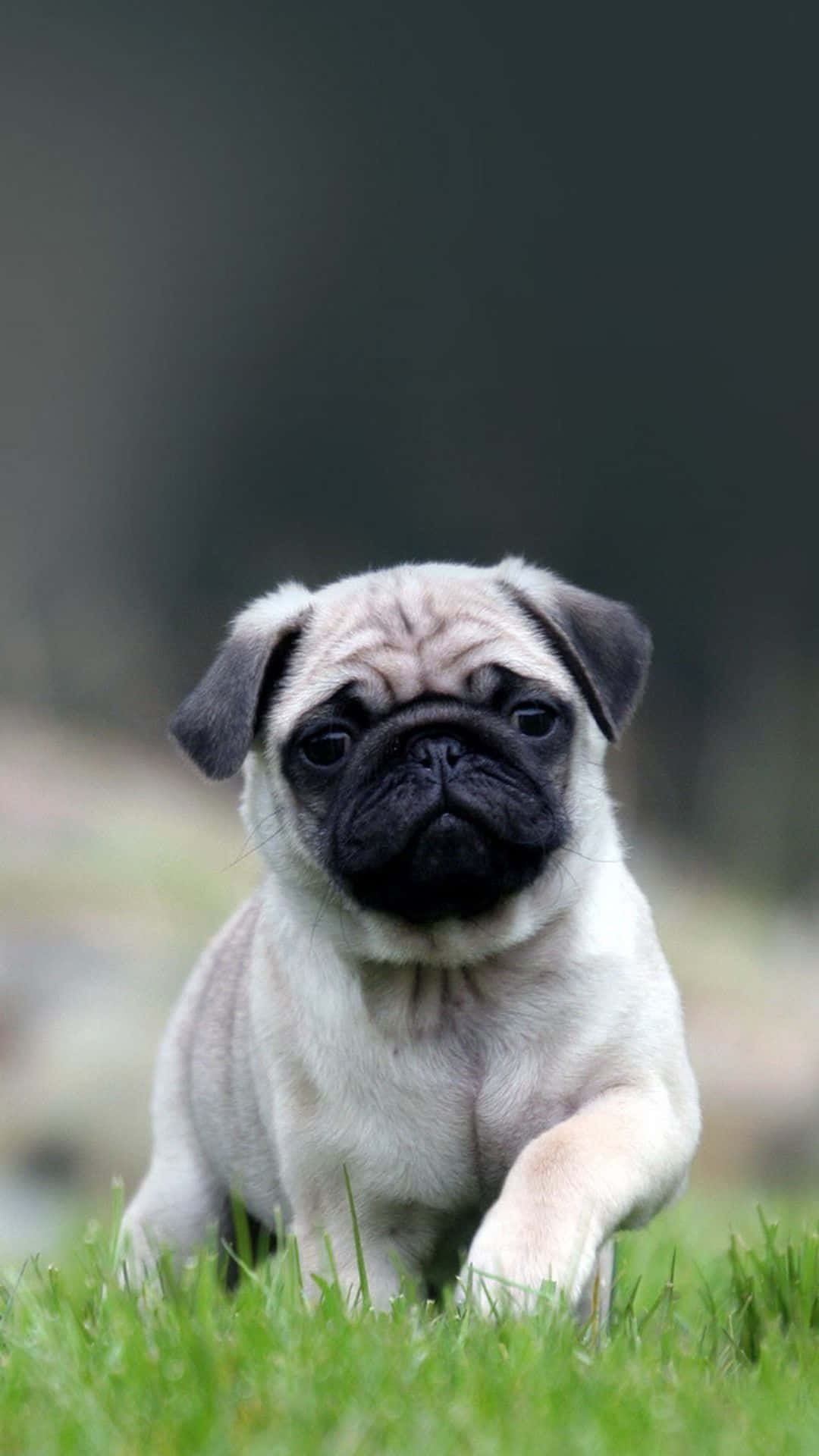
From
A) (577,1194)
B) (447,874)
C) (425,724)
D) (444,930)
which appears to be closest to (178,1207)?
(444,930)

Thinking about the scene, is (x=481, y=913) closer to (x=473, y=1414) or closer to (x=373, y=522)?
(x=473, y=1414)

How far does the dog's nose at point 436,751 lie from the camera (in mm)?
4387

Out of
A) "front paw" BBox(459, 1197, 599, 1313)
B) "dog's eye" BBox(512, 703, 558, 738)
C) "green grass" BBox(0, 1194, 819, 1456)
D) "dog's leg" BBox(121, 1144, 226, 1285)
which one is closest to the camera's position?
"green grass" BBox(0, 1194, 819, 1456)

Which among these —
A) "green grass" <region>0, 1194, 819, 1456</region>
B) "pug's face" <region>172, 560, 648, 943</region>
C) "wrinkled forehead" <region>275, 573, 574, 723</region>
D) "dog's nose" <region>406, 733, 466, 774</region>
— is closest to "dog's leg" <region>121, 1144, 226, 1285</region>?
"pug's face" <region>172, 560, 648, 943</region>

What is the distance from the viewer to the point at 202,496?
1037cm

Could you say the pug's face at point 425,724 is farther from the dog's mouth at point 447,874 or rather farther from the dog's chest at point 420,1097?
the dog's chest at point 420,1097

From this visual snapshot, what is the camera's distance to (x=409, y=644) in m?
4.73

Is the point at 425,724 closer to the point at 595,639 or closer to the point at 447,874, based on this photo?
the point at 447,874

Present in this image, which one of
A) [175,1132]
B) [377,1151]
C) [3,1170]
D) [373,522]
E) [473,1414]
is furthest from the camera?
[373,522]

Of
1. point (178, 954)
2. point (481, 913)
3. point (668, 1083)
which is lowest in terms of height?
point (178, 954)

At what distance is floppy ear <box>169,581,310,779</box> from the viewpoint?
15.3 feet

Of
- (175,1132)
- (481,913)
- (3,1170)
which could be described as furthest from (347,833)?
(3,1170)

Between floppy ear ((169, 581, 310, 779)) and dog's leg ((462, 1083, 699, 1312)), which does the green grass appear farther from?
floppy ear ((169, 581, 310, 779))

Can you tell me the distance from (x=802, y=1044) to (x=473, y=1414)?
7258 mm
